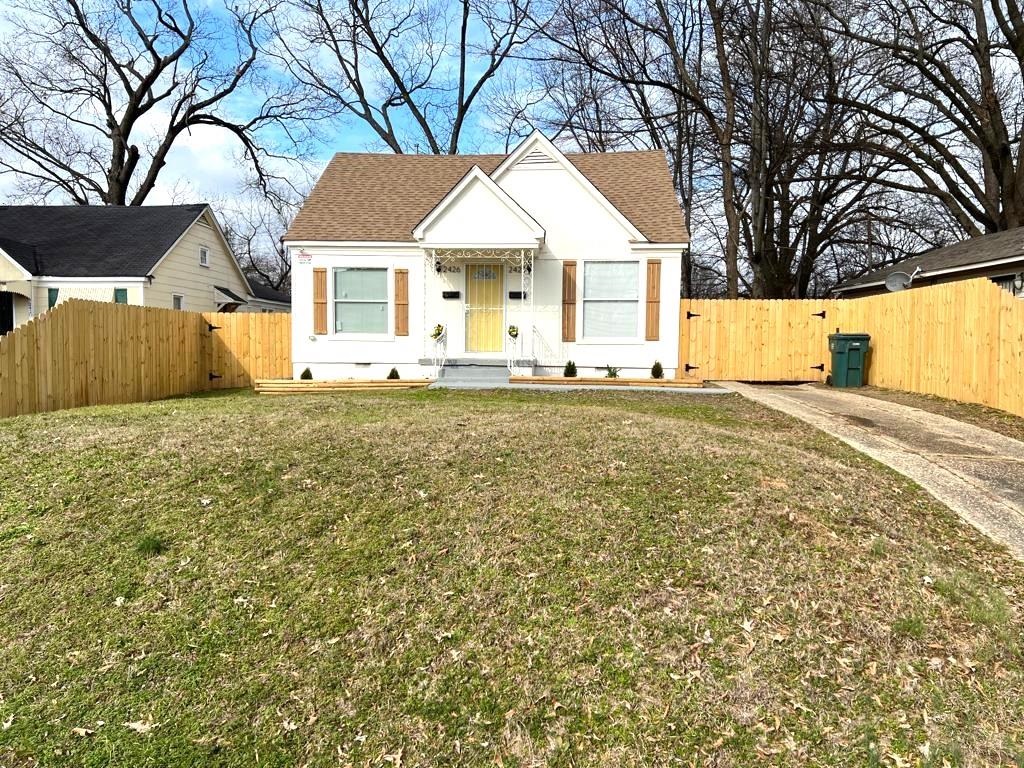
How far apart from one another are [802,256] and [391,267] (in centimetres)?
1927

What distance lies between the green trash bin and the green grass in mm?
8979

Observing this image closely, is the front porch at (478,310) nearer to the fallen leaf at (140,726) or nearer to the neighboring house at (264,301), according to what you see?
the fallen leaf at (140,726)

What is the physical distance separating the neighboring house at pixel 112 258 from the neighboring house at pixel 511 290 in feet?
26.6

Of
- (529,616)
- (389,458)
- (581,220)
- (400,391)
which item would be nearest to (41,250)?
(400,391)

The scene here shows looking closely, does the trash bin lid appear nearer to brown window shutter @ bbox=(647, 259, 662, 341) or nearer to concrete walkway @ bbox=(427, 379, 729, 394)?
concrete walkway @ bbox=(427, 379, 729, 394)

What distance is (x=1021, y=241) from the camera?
13.2 metres

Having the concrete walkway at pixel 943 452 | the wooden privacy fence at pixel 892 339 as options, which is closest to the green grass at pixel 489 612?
the concrete walkway at pixel 943 452

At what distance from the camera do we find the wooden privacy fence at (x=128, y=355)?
8828mm

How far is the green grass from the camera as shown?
2.62 meters

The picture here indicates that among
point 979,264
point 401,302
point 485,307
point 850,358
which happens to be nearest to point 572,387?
point 485,307

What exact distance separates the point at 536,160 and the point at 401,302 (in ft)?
14.4

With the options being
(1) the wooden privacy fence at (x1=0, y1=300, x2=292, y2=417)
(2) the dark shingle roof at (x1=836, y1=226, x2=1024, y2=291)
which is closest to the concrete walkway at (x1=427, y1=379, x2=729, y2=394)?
(1) the wooden privacy fence at (x1=0, y1=300, x2=292, y2=417)

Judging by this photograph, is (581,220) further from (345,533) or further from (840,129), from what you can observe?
(840,129)

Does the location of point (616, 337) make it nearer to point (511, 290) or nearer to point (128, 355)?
point (511, 290)
